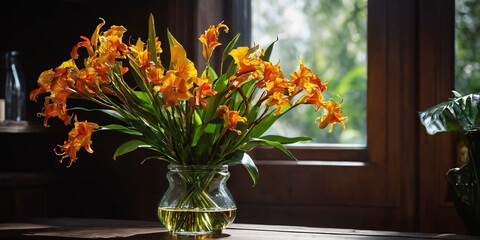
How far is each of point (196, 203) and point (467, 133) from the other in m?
0.62

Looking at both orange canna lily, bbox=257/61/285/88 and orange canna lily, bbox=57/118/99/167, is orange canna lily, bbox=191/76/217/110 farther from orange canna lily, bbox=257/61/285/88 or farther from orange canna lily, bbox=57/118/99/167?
orange canna lily, bbox=57/118/99/167

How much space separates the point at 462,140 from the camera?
5.06 ft

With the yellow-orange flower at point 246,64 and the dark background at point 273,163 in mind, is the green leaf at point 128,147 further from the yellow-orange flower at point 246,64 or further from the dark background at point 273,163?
the dark background at point 273,163

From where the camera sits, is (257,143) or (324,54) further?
(324,54)

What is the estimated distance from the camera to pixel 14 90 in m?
1.79

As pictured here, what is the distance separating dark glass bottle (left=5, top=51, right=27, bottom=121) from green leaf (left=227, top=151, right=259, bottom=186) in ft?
2.68

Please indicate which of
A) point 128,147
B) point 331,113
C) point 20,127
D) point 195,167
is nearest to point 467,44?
point 331,113

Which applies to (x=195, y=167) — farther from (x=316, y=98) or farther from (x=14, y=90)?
(x=14, y=90)

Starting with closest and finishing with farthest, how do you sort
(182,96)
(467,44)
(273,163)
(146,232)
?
(182,96) → (146,232) → (467,44) → (273,163)

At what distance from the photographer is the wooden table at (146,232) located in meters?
1.30

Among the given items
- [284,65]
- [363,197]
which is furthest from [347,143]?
[284,65]

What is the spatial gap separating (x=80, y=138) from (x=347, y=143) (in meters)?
0.82

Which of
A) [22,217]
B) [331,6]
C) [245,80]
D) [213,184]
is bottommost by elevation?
[22,217]

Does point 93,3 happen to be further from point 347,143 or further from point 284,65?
point 347,143
